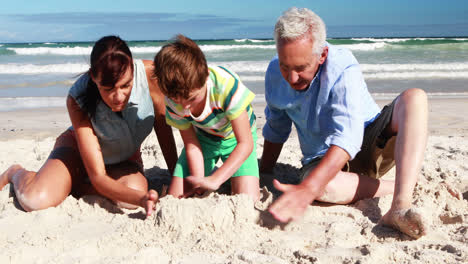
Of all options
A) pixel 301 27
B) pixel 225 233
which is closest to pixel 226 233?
pixel 225 233

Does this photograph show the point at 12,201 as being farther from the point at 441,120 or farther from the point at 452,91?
the point at 452,91

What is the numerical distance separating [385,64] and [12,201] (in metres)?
11.8

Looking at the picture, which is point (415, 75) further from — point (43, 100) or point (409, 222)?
point (409, 222)

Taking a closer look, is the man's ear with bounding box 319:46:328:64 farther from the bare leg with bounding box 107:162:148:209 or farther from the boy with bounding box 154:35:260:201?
the bare leg with bounding box 107:162:148:209

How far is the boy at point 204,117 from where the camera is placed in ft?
7.75

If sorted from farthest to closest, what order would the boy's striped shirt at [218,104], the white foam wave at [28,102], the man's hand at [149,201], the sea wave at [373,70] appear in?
the sea wave at [373,70]
the white foam wave at [28,102]
the boy's striped shirt at [218,104]
the man's hand at [149,201]

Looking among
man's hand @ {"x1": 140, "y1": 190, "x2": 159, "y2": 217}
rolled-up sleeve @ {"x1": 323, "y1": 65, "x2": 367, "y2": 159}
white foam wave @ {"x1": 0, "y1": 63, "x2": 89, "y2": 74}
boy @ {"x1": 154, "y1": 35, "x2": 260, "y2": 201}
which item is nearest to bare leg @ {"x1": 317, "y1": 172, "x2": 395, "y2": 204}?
rolled-up sleeve @ {"x1": 323, "y1": 65, "x2": 367, "y2": 159}

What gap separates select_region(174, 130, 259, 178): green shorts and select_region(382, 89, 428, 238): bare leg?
3.09 ft

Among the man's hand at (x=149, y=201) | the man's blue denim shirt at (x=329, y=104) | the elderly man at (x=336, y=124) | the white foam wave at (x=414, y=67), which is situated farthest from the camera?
the white foam wave at (x=414, y=67)

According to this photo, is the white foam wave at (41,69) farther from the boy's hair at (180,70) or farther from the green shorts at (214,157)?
the boy's hair at (180,70)

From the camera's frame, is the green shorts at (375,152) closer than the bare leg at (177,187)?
Yes

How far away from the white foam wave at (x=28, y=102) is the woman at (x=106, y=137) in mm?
3973

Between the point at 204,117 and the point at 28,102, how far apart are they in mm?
5747

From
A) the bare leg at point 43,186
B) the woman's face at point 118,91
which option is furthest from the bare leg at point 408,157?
the bare leg at point 43,186
